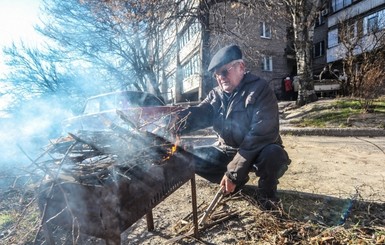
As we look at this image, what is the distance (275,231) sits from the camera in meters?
2.05

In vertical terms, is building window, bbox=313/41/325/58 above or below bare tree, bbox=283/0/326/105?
above

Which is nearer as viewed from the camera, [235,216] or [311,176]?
[235,216]

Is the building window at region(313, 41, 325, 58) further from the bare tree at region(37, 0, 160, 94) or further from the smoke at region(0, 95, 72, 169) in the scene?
the smoke at region(0, 95, 72, 169)

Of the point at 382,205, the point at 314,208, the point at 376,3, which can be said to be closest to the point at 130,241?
the point at 314,208

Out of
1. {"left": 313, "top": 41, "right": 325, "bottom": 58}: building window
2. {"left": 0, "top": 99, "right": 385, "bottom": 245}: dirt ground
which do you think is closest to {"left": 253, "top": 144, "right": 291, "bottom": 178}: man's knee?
{"left": 0, "top": 99, "right": 385, "bottom": 245}: dirt ground

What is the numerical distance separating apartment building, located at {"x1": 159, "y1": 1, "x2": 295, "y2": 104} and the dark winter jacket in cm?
759

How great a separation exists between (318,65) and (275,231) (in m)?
25.3

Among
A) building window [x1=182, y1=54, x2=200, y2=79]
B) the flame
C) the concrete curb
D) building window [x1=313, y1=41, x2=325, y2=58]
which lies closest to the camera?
the flame

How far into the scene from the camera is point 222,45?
11.4 metres

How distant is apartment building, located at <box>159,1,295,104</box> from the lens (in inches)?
414

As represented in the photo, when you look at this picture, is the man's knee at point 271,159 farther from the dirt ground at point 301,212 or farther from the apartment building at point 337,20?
the apartment building at point 337,20

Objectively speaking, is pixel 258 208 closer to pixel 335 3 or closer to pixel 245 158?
pixel 245 158

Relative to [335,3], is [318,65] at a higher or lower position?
lower

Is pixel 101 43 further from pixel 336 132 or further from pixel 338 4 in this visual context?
pixel 338 4
